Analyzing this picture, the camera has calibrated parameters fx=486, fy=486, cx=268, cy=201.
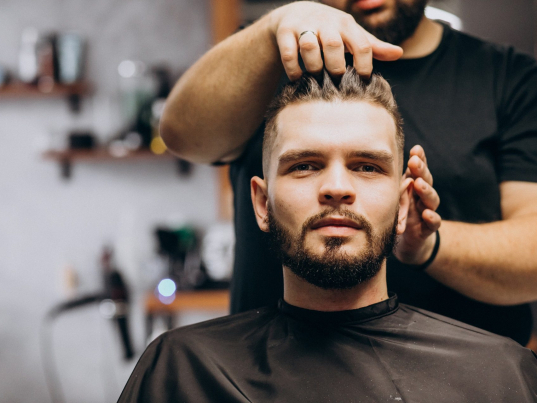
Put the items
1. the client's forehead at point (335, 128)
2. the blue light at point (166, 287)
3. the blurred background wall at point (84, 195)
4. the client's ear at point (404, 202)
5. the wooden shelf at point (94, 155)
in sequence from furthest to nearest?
the blurred background wall at point (84, 195) < the wooden shelf at point (94, 155) < the blue light at point (166, 287) < the client's ear at point (404, 202) < the client's forehead at point (335, 128)

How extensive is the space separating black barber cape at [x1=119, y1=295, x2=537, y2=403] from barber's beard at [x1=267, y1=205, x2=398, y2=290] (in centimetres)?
15

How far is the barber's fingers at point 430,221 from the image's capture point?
3.85ft

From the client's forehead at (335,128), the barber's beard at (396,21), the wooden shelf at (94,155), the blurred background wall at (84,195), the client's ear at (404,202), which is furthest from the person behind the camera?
the blurred background wall at (84,195)

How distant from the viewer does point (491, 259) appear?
4.11 feet

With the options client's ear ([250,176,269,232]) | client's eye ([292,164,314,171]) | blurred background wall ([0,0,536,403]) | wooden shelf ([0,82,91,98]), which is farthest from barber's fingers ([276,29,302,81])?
wooden shelf ([0,82,91,98])

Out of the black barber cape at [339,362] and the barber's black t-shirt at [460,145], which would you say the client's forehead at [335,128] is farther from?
the black barber cape at [339,362]

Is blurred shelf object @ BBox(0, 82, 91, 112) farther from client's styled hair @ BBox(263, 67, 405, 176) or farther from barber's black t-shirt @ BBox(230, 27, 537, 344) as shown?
client's styled hair @ BBox(263, 67, 405, 176)

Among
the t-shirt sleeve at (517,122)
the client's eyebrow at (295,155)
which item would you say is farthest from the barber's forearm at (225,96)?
the t-shirt sleeve at (517,122)

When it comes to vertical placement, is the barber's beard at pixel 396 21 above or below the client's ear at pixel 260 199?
above

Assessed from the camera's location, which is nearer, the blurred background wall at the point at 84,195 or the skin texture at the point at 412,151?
the skin texture at the point at 412,151

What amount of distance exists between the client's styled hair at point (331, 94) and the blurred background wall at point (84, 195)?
227cm

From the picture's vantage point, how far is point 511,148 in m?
1.38

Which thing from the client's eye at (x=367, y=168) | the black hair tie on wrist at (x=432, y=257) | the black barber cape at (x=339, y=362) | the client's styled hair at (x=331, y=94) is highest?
the client's styled hair at (x=331, y=94)

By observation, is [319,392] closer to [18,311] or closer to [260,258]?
[260,258]
